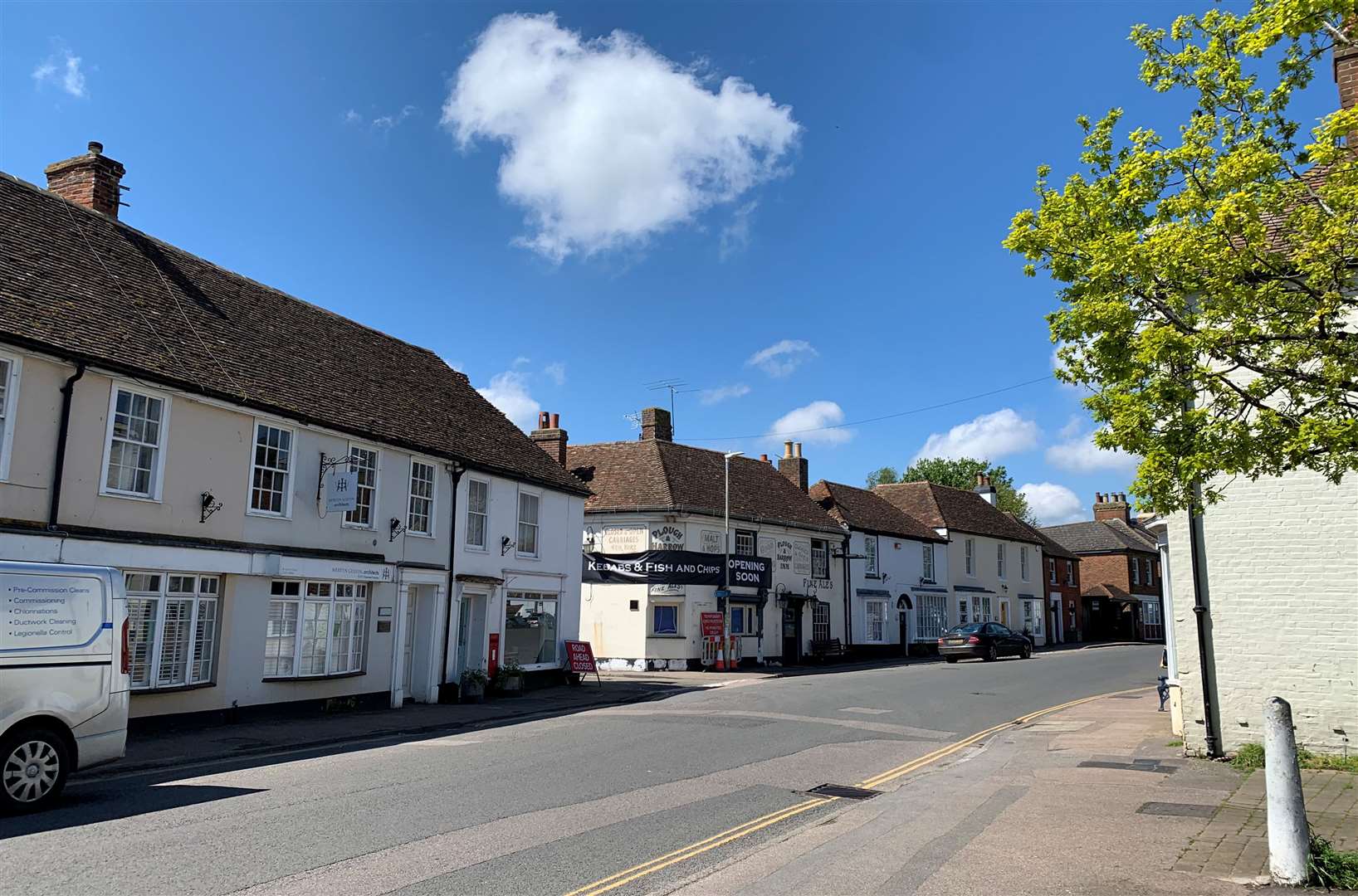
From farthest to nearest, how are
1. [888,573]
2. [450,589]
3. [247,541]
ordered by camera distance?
1. [888,573]
2. [450,589]
3. [247,541]

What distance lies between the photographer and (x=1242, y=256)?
727 centimetres

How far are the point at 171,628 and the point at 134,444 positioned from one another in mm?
2985

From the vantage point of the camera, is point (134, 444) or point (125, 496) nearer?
point (125, 496)

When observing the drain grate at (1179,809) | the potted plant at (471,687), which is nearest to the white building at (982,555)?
the potted plant at (471,687)

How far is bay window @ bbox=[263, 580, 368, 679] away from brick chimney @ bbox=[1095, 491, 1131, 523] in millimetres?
58689

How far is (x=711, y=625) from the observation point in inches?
1253

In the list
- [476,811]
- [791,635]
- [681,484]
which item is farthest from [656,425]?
[476,811]

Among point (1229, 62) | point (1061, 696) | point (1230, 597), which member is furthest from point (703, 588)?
point (1229, 62)

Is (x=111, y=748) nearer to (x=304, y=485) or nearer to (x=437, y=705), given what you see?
(x=304, y=485)

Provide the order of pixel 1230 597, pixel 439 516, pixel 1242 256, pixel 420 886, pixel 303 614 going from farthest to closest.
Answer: pixel 439 516 < pixel 303 614 < pixel 1230 597 < pixel 1242 256 < pixel 420 886

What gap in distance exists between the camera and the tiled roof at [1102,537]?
6041cm

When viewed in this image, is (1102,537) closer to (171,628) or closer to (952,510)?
(952,510)

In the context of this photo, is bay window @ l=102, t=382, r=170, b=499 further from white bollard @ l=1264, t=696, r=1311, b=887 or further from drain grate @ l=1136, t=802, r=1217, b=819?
white bollard @ l=1264, t=696, r=1311, b=887

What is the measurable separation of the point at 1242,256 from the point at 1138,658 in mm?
32714
